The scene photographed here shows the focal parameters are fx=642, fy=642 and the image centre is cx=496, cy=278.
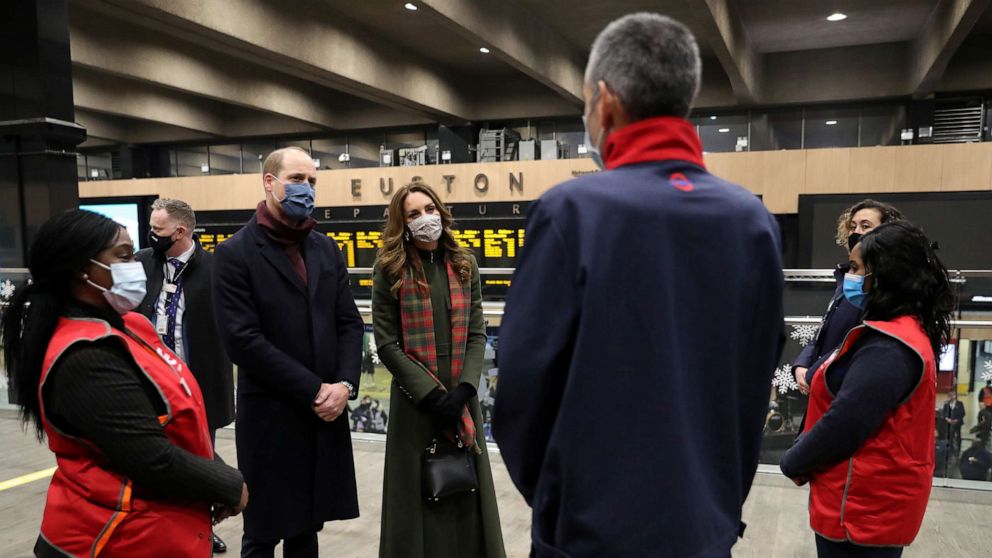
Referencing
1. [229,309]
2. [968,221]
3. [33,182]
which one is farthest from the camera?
[968,221]

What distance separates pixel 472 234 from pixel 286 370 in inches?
281

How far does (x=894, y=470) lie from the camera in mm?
1552

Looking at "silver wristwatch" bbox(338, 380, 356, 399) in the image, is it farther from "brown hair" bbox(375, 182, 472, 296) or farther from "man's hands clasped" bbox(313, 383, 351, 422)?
"brown hair" bbox(375, 182, 472, 296)

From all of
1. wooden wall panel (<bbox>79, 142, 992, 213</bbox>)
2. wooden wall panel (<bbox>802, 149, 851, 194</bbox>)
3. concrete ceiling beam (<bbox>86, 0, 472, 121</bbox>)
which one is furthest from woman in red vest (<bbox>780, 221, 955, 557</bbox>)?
wooden wall panel (<bbox>802, 149, 851, 194</bbox>)

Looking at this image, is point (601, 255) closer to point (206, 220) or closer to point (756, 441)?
point (756, 441)

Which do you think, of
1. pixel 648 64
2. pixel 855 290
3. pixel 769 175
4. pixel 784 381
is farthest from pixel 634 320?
pixel 769 175

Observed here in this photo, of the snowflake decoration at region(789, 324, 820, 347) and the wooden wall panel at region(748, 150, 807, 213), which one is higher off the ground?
the wooden wall panel at region(748, 150, 807, 213)

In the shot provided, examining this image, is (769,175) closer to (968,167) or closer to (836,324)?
(968,167)

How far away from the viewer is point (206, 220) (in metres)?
10.6

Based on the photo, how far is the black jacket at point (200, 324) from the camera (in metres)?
2.85

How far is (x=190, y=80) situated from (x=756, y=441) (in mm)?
10078

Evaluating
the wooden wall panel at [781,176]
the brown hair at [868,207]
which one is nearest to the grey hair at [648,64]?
the brown hair at [868,207]

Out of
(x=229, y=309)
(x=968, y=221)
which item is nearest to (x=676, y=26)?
(x=229, y=309)

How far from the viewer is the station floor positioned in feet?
9.15
